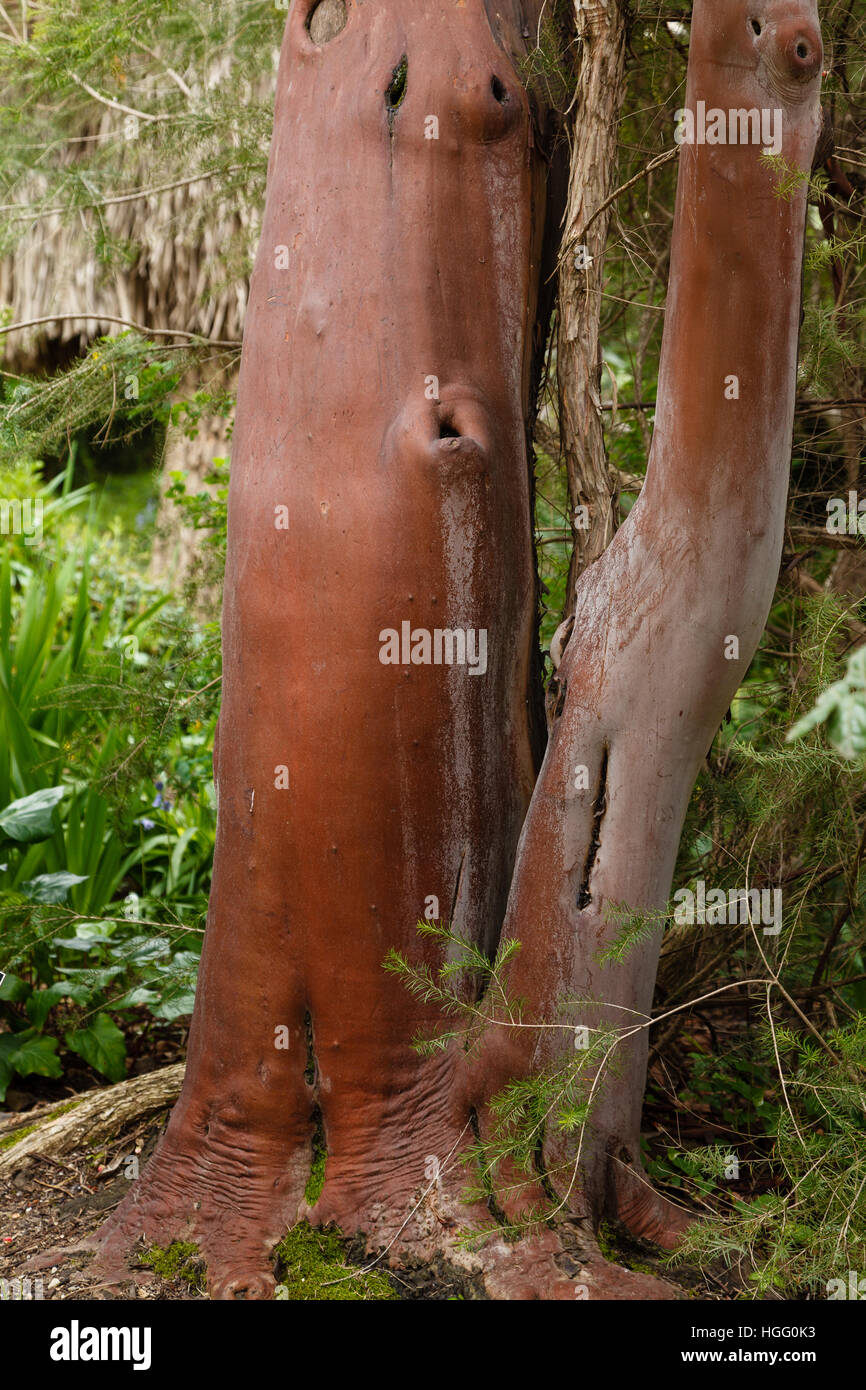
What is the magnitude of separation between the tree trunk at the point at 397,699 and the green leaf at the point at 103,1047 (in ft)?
2.78

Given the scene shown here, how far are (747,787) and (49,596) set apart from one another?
10.7ft

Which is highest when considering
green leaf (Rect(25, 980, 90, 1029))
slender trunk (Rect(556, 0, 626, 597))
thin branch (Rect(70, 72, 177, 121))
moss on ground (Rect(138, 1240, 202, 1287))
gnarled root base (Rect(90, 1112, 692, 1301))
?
thin branch (Rect(70, 72, 177, 121))

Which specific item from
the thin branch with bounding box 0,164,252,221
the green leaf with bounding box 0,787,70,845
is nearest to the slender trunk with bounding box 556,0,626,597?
the green leaf with bounding box 0,787,70,845

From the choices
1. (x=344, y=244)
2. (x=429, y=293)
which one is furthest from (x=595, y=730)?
(x=344, y=244)

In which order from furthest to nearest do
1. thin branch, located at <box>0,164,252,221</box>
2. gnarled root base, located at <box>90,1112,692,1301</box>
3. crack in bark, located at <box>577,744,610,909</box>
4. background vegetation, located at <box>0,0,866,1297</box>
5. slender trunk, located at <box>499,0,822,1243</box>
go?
thin branch, located at <box>0,164,252,221</box> < background vegetation, located at <box>0,0,866,1297</box> < crack in bark, located at <box>577,744,610,909</box> < gnarled root base, located at <box>90,1112,692,1301</box> < slender trunk, located at <box>499,0,822,1243</box>

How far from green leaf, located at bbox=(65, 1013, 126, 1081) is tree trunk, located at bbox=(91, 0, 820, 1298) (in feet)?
2.78

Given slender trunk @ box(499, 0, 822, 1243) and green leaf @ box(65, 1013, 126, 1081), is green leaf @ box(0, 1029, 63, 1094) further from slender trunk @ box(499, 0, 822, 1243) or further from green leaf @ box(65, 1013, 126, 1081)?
slender trunk @ box(499, 0, 822, 1243)

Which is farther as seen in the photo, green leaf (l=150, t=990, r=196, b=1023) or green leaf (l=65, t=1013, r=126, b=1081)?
green leaf (l=65, t=1013, r=126, b=1081)

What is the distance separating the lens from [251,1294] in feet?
8.60

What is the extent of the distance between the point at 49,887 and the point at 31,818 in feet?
0.73

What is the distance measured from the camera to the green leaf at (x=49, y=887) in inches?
146

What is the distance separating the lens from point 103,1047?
148 inches

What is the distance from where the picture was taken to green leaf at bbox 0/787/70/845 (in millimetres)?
3725

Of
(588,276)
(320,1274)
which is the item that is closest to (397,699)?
(588,276)
